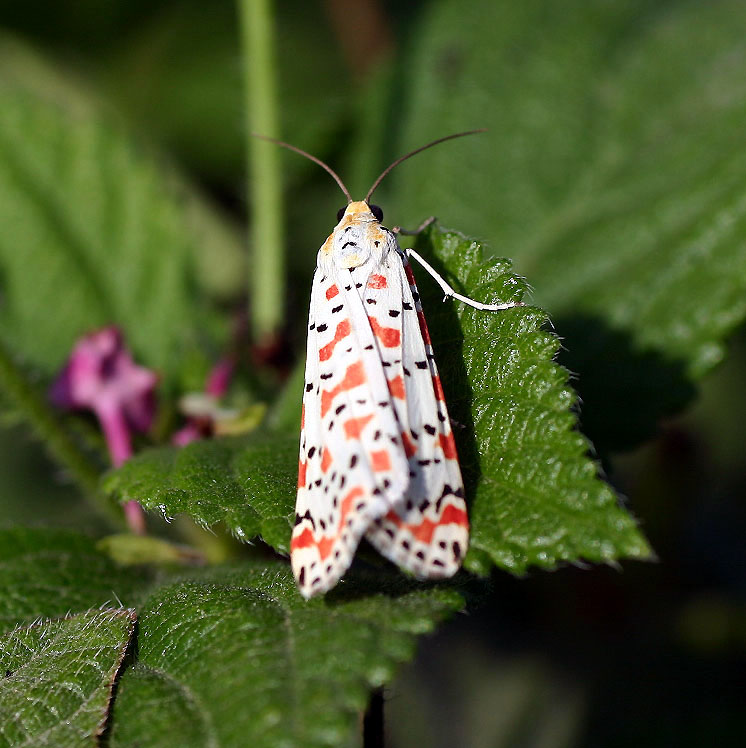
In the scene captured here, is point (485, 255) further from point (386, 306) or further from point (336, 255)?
point (336, 255)

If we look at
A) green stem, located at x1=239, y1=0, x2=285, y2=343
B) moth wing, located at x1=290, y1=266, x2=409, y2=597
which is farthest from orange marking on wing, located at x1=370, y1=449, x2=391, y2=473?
green stem, located at x1=239, y1=0, x2=285, y2=343

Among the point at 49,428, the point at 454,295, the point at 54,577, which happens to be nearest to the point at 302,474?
the point at 454,295

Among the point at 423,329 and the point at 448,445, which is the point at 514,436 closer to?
the point at 448,445

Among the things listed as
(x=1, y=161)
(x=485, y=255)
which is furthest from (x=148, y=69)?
(x=485, y=255)

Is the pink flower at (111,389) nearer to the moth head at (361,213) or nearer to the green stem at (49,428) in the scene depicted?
the green stem at (49,428)

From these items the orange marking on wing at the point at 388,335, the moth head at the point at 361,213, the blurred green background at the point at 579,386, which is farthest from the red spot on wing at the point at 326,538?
the blurred green background at the point at 579,386

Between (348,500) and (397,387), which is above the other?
(397,387)

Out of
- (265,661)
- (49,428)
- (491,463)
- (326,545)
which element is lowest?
(265,661)
